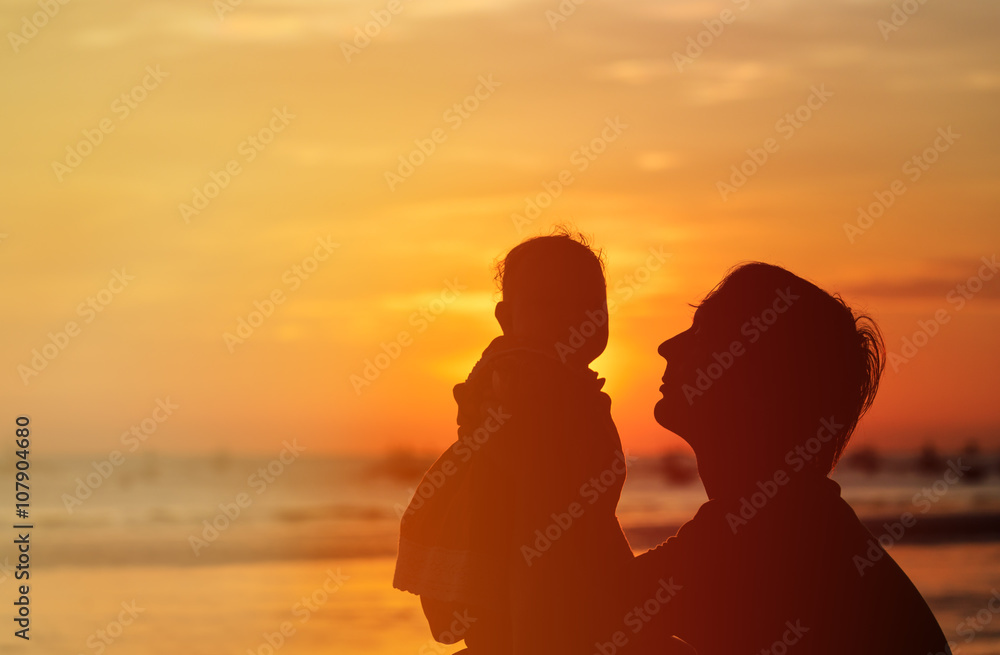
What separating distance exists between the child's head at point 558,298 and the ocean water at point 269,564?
6.74 metres

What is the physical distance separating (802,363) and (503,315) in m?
1.19

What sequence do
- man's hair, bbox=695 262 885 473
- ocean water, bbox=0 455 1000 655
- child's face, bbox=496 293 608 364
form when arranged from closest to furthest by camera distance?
man's hair, bbox=695 262 885 473, child's face, bbox=496 293 608 364, ocean water, bbox=0 455 1000 655

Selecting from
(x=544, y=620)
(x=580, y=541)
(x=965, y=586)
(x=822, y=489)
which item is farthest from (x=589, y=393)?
(x=965, y=586)

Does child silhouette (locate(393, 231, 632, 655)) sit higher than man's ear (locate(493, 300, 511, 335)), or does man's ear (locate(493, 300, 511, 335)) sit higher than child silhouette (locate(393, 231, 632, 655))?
man's ear (locate(493, 300, 511, 335))

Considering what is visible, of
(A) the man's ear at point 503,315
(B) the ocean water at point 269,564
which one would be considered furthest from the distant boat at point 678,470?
(A) the man's ear at point 503,315

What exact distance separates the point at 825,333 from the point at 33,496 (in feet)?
105

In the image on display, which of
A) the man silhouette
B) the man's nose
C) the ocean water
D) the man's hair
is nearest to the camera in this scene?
the man silhouette

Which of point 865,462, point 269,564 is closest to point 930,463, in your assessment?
point 865,462

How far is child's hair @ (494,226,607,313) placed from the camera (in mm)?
3162

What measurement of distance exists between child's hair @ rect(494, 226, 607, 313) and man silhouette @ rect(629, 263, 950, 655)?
733mm

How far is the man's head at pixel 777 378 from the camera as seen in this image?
7.41 feet

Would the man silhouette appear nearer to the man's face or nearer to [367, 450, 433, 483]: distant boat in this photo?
the man's face

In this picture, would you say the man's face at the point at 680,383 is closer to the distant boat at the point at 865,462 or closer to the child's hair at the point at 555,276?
the child's hair at the point at 555,276

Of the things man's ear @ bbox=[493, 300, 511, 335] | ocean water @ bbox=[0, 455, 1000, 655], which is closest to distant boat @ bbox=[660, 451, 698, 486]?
ocean water @ bbox=[0, 455, 1000, 655]
